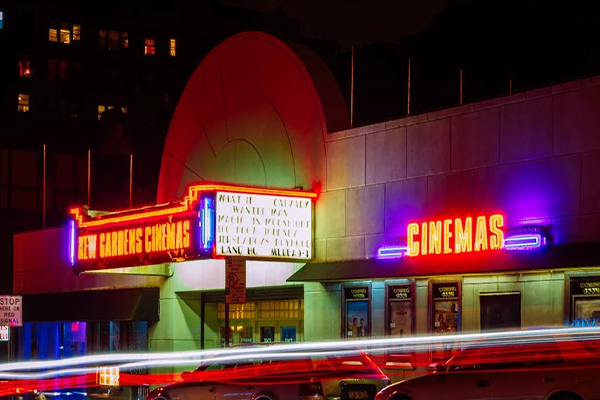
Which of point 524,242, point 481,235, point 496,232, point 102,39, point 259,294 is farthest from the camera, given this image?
point 102,39

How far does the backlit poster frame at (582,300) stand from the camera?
18859 mm

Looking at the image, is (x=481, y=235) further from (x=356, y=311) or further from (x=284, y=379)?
(x=284, y=379)

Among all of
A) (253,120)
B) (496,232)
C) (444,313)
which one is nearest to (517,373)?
(496,232)

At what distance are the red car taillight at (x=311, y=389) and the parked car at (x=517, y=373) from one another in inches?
59.8

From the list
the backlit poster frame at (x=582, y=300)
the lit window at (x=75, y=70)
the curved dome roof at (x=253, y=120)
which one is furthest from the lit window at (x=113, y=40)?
the backlit poster frame at (x=582, y=300)

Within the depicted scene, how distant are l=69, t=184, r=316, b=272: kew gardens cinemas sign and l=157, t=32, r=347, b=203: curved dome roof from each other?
50.5 inches

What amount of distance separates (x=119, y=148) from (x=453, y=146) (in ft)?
138

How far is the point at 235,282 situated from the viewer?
2139 centimetres

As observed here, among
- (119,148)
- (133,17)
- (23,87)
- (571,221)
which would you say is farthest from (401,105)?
(133,17)

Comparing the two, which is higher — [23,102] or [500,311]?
[23,102]

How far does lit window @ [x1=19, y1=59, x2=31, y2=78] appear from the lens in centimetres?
8388

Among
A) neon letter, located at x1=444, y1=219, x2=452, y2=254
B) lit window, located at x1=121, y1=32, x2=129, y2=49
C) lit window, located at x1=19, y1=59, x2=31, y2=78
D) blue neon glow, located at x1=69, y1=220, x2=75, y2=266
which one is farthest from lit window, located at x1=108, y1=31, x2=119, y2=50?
neon letter, located at x1=444, y1=219, x2=452, y2=254

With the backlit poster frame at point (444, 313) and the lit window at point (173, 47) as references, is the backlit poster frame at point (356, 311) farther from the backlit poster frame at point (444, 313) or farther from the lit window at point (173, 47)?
the lit window at point (173, 47)

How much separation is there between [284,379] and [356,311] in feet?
16.5
